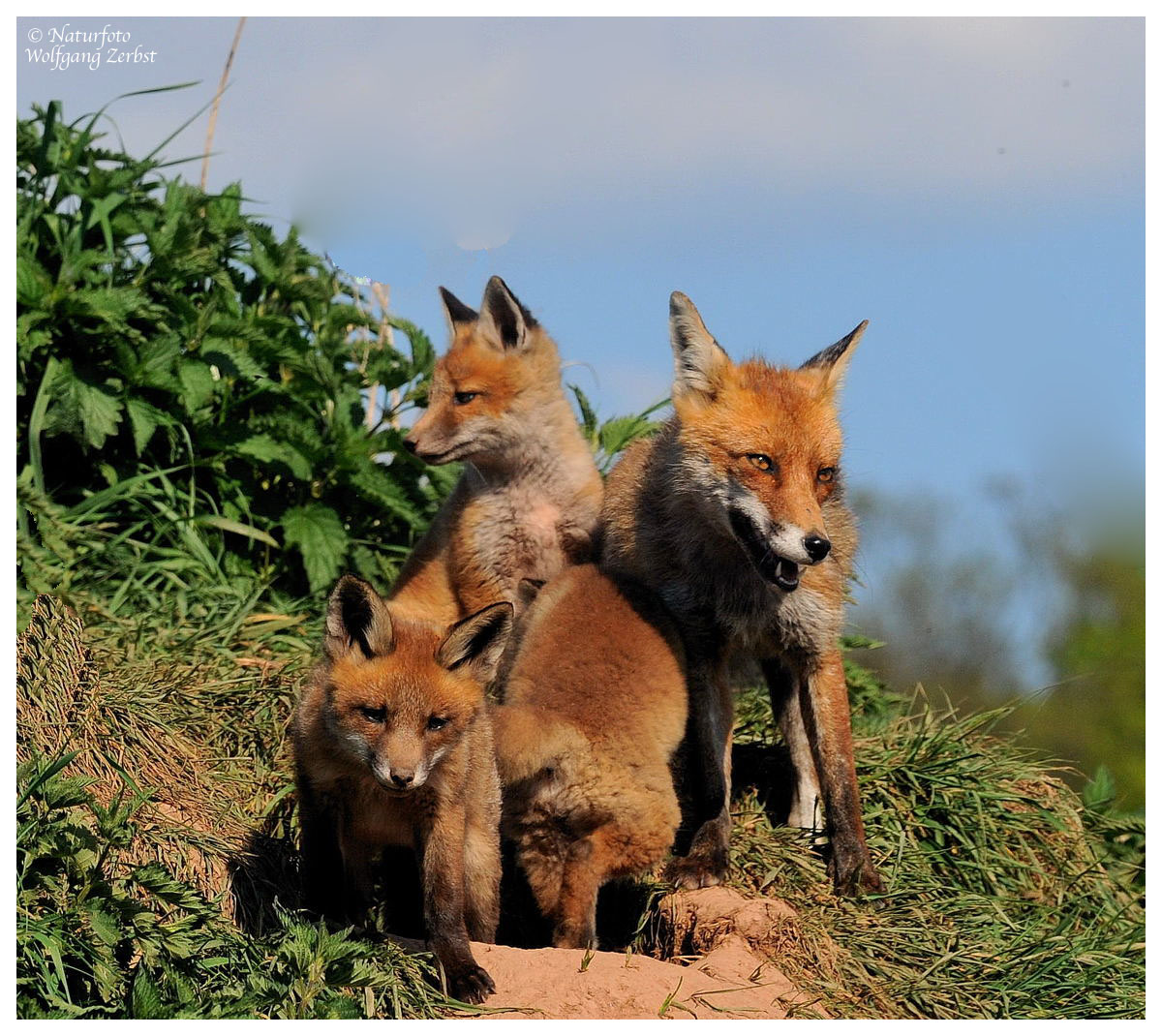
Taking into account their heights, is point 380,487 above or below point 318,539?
above

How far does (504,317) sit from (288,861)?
3.04 meters

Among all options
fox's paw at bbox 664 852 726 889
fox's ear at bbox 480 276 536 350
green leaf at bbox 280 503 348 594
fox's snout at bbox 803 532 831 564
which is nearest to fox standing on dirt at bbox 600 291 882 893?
fox's paw at bbox 664 852 726 889

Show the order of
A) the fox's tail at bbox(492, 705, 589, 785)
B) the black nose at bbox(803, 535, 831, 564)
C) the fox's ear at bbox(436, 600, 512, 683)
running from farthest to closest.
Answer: the black nose at bbox(803, 535, 831, 564) < the fox's tail at bbox(492, 705, 589, 785) < the fox's ear at bbox(436, 600, 512, 683)

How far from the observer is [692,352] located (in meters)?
5.24

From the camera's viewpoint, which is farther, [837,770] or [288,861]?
[837,770]

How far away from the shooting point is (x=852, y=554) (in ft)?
18.2

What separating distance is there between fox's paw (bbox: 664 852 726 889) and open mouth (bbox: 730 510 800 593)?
1.14 meters

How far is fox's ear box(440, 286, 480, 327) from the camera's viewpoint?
22.2 feet

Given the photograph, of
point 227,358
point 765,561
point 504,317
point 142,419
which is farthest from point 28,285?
point 765,561

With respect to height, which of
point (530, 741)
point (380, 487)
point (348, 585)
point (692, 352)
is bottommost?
point (530, 741)

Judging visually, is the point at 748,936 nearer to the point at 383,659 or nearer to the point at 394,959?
the point at 394,959

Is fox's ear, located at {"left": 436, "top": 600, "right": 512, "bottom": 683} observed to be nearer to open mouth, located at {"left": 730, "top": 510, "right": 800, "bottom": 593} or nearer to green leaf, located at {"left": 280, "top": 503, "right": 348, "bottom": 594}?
open mouth, located at {"left": 730, "top": 510, "right": 800, "bottom": 593}

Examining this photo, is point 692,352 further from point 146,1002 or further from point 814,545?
point 146,1002

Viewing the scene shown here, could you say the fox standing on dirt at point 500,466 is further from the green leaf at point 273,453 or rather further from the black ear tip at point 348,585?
the black ear tip at point 348,585
